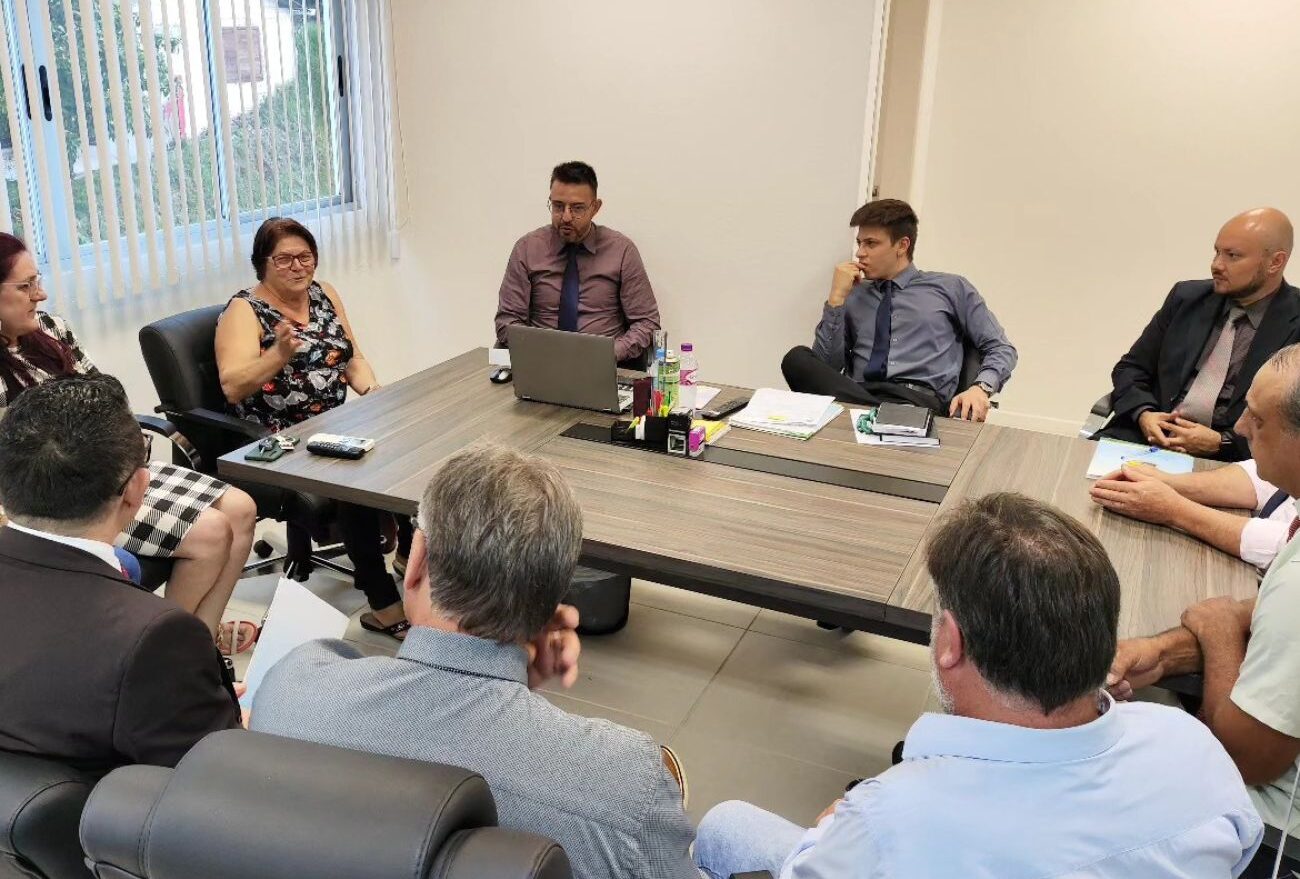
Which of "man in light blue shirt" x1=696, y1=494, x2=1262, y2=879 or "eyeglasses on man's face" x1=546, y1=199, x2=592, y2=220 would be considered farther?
"eyeglasses on man's face" x1=546, y1=199, x2=592, y2=220

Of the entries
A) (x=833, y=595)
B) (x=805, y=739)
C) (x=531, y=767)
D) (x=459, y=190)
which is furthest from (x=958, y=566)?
(x=459, y=190)

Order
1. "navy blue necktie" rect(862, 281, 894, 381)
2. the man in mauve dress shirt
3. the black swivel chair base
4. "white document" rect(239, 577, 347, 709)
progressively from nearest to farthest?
"white document" rect(239, 577, 347, 709) < the black swivel chair base < "navy blue necktie" rect(862, 281, 894, 381) < the man in mauve dress shirt

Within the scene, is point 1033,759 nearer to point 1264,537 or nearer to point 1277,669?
point 1277,669

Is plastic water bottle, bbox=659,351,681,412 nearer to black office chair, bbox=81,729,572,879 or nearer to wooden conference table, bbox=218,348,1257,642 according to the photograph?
wooden conference table, bbox=218,348,1257,642

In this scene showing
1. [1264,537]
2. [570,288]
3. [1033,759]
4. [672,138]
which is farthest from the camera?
[672,138]

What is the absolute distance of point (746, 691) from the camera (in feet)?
9.25

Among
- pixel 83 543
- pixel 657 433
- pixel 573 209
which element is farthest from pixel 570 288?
pixel 83 543

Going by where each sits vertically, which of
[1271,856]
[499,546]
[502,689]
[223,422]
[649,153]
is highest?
[649,153]

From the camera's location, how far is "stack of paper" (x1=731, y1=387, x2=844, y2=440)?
273 centimetres

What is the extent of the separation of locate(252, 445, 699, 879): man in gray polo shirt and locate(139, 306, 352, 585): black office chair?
169 cm

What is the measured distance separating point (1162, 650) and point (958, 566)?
0.73 meters

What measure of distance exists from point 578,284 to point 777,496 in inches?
76.6

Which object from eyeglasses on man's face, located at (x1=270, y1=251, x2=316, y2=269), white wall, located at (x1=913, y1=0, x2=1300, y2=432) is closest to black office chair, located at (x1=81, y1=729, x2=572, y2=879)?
eyeglasses on man's face, located at (x1=270, y1=251, x2=316, y2=269)

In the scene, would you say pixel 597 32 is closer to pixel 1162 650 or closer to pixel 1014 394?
pixel 1014 394
